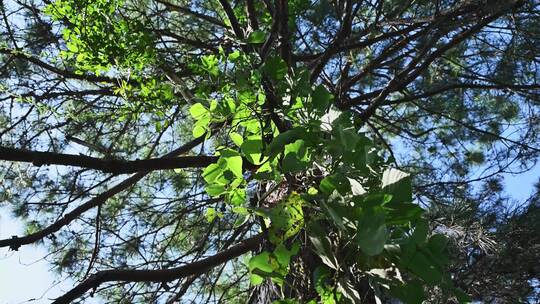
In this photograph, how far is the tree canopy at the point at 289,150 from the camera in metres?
1.06

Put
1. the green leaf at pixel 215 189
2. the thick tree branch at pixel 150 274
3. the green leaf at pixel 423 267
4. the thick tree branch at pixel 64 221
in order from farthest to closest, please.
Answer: the thick tree branch at pixel 64 221 < the thick tree branch at pixel 150 274 < the green leaf at pixel 215 189 < the green leaf at pixel 423 267

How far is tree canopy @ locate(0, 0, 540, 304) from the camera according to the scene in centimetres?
106

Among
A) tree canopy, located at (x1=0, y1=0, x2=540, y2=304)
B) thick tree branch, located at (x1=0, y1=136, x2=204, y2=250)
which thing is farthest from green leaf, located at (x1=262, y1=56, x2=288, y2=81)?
thick tree branch, located at (x1=0, y1=136, x2=204, y2=250)

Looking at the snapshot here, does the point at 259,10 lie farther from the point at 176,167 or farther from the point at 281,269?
the point at 281,269

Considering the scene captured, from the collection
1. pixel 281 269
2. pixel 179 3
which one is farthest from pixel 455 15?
pixel 179 3

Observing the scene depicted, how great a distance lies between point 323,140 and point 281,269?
0.28 metres

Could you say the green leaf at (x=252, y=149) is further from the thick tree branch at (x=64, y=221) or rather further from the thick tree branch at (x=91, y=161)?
the thick tree branch at (x=64, y=221)

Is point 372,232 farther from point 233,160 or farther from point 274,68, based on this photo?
point 274,68

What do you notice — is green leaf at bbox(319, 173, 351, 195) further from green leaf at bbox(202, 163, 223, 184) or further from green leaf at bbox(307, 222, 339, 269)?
green leaf at bbox(202, 163, 223, 184)

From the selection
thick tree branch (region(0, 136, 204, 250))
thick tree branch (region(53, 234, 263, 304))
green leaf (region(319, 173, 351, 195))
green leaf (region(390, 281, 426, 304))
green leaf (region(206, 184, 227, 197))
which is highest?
thick tree branch (region(0, 136, 204, 250))

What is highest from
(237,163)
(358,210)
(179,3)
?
(179,3)

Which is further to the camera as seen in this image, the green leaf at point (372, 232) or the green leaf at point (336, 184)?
the green leaf at point (336, 184)

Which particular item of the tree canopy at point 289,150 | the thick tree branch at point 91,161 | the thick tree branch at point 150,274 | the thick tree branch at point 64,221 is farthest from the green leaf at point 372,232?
the thick tree branch at point 64,221

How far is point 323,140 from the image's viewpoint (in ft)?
3.62
